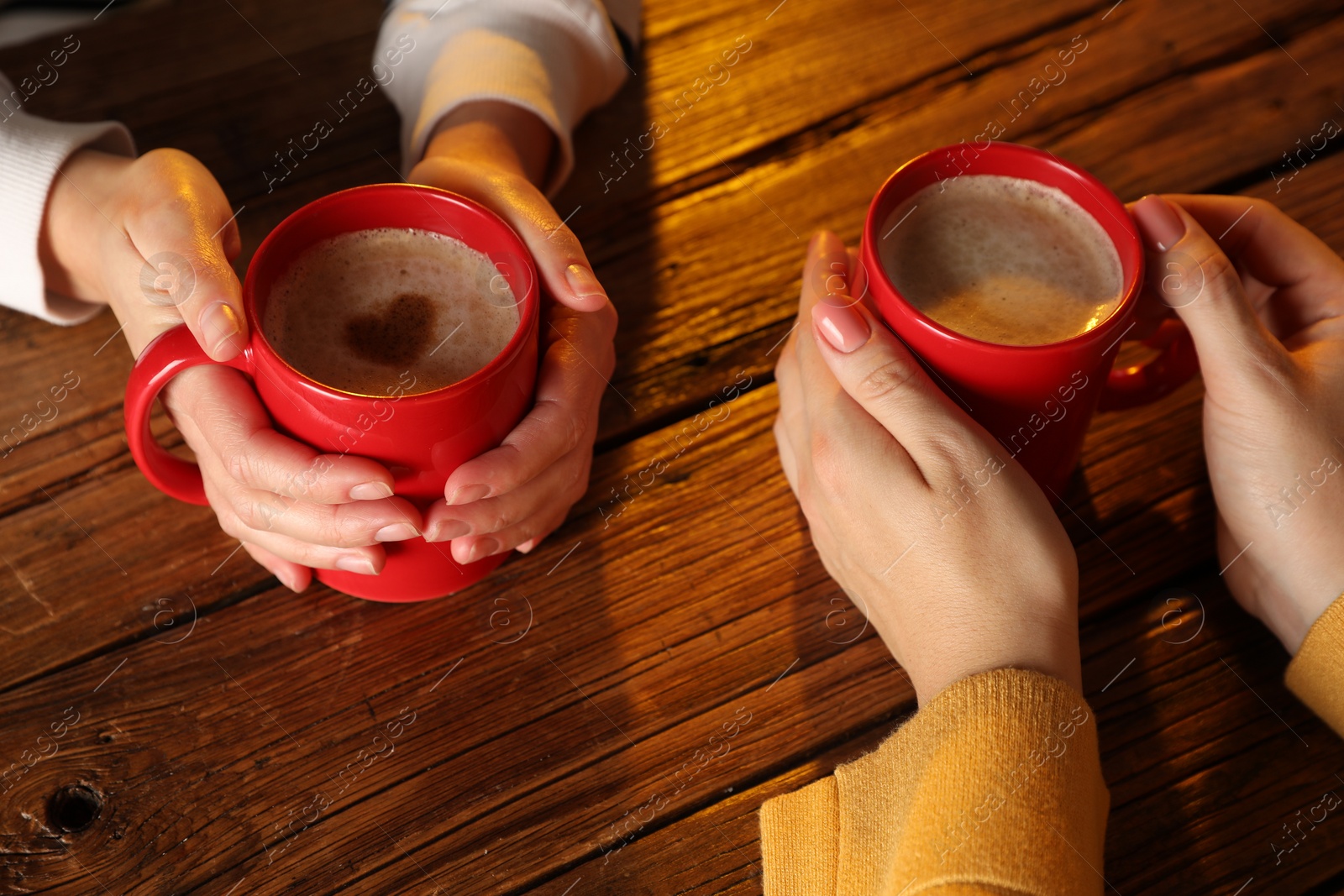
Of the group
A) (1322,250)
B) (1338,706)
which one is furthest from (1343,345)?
(1338,706)

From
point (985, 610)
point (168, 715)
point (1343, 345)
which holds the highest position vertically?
point (1343, 345)

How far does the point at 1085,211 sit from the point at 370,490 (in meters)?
0.61

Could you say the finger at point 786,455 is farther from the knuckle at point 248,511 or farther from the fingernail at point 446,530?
the knuckle at point 248,511

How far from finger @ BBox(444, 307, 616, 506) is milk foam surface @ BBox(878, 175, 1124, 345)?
256 millimetres

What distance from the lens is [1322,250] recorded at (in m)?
0.92

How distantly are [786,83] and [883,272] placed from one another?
0.59 meters

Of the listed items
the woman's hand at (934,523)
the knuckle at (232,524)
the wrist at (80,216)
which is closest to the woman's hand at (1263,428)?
the woman's hand at (934,523)

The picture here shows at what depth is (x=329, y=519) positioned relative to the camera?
30.1 inches

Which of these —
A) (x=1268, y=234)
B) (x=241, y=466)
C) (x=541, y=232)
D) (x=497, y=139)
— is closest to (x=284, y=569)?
(x=241, y=466)

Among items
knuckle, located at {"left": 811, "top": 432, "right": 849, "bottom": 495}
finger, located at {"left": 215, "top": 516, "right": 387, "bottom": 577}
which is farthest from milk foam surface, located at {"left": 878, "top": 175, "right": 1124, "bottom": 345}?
finger, located at {"left": 215, "top": 516, "right": 387, "bottom": 577}

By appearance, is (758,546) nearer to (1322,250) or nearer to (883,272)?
(883,272)

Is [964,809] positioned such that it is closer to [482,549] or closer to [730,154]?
[482,549]

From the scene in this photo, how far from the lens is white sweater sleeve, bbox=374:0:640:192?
1.06 meters

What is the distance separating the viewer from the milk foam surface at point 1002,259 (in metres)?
0.80
